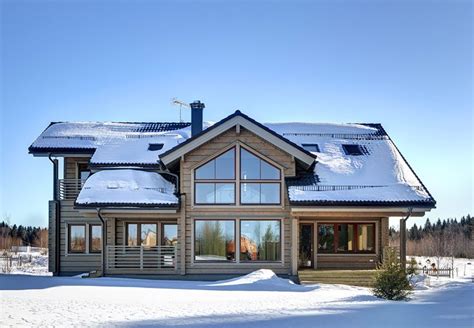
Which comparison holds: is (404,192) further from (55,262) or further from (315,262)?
(55,262)

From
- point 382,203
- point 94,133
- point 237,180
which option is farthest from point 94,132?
point 382,203

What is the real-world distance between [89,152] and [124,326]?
44.9ft

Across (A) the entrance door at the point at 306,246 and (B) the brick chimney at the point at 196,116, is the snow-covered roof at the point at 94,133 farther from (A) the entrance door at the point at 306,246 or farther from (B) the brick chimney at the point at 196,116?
(A) the entrance door at the point at 306,246

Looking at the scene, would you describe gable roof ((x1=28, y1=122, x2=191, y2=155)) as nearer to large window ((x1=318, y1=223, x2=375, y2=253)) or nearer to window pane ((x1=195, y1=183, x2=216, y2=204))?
window pane ((x1=195, y1=183, x2=216, y2=204))

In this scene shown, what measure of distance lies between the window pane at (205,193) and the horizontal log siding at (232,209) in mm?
263

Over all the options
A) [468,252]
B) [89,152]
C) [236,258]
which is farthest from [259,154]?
[468,252]

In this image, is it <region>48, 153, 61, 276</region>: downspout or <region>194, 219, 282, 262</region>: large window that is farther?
<region>48, 153, 61, 276</region>: downspout

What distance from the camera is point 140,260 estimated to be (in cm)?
1864

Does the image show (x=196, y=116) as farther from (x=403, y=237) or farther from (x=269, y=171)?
(x=403, y=237)

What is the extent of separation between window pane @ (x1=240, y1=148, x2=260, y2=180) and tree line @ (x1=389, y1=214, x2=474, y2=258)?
99.0ft

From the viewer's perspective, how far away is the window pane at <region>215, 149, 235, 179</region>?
18.5 m

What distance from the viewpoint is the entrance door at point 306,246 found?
19531 millimetres

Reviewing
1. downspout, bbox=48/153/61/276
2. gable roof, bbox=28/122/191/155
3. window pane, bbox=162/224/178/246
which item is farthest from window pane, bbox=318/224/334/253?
downspout, bbox=48/153/61/276

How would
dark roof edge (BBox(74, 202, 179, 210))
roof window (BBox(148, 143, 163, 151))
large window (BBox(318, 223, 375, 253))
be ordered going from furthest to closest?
1. roof window (BBox(148, 143, 163, 151))
2. large window (BBox(318, 223, 375, 253))
3. dark roof edge (BBox(74, 202, 179, 210))
